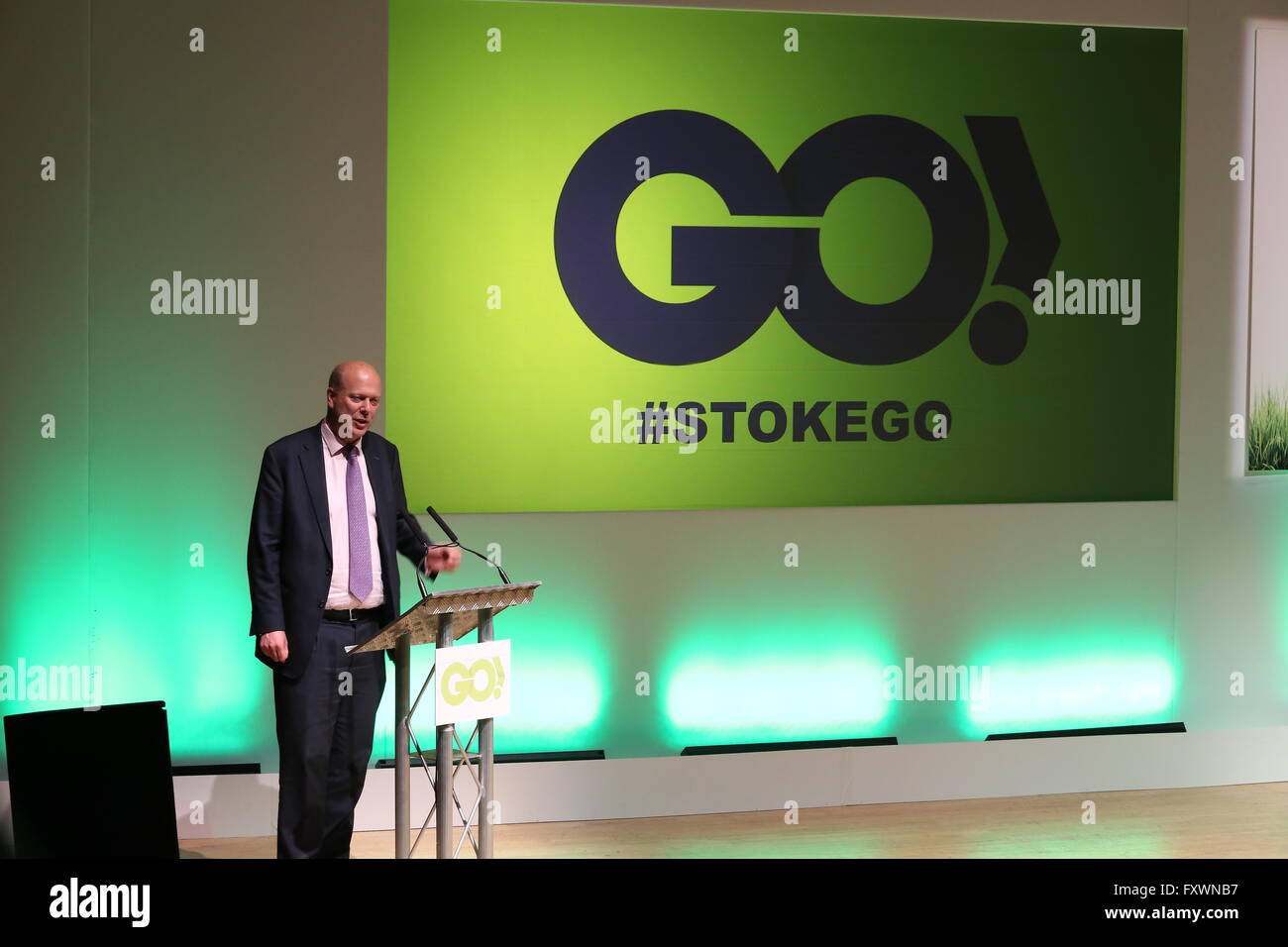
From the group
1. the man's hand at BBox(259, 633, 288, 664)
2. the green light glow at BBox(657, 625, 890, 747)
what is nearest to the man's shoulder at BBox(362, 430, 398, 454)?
the man's hand at BBox(259, 633, 288, 664)

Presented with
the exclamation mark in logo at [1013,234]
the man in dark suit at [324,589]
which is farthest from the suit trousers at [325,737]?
the exclamation mark in logo at [1013,234]

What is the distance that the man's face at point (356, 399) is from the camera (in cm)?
370

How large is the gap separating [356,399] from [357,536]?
1.50 ft

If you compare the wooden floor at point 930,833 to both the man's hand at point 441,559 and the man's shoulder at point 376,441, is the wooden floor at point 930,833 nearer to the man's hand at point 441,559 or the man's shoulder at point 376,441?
the man's hand at point 441,559

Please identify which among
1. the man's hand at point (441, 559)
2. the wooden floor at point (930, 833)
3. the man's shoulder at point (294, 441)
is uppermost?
the man's shoulder at point (294, 441)

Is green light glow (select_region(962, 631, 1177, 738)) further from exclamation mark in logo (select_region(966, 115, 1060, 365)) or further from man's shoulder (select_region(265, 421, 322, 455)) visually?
man's shoulder (select_region(265, 421, 322, 455))

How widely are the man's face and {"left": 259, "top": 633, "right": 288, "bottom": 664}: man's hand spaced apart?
0.67 m

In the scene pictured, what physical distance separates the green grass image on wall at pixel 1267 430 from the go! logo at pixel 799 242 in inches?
49.8

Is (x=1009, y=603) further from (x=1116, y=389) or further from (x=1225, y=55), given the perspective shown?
(x=1225, y=55)

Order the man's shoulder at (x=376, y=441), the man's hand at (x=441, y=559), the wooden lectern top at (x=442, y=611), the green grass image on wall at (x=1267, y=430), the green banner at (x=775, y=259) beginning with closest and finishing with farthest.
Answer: the wooden lectern top at (x=442, y=611)
the man's hand at (x=441, y=559)
the man's shoulder at (x=376, y=441)
the green banner at (x=775, y=259)
the green grass image on wall at (x=1267, y=430)

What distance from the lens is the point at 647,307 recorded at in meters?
5.17

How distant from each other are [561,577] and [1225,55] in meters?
4.07

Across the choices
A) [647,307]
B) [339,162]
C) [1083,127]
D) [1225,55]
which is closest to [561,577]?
[647,307]

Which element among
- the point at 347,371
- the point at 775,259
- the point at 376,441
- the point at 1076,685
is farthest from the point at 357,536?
the point at 1076,685
